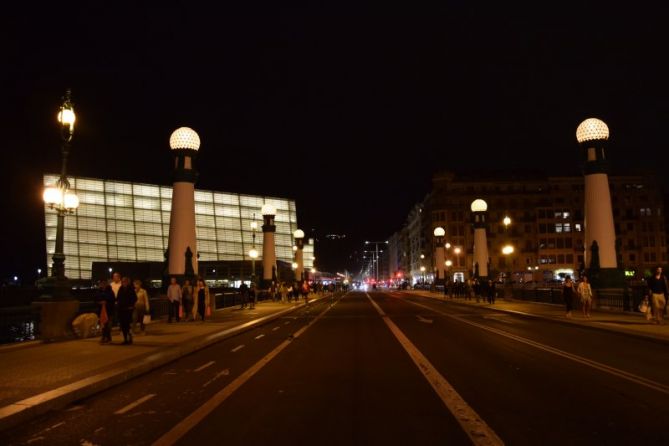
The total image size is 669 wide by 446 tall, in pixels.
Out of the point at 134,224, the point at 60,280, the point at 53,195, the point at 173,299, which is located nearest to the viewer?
the point at 60,280

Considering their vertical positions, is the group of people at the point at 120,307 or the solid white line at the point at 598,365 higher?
the group of people at the point at 120,307

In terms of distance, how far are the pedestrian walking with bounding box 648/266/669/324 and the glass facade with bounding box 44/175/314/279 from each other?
239 feet

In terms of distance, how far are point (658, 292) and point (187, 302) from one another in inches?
715

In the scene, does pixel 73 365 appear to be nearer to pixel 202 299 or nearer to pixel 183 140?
pixel 202 299

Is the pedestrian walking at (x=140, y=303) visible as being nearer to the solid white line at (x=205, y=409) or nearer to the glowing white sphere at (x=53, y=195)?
the glowing white sphere at (x=53, y=195)

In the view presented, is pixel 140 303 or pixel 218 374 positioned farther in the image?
pixel 140 303

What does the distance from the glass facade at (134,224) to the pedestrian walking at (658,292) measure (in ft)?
239

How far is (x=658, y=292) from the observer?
2059cm

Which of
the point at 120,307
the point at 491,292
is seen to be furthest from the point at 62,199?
the point at 491,292

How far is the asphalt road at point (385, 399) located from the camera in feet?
23.1

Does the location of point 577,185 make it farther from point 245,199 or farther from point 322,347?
point 322,347

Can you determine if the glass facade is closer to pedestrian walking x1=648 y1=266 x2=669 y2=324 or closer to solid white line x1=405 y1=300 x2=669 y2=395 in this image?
pedestrian walking x1=648 y1=266 x2=669 y2=324

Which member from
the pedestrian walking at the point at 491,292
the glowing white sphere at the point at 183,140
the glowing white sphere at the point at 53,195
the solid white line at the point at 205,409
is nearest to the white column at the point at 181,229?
the glowing white sphere at the point at 183,140

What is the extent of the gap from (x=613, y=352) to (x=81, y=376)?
11.8 m
